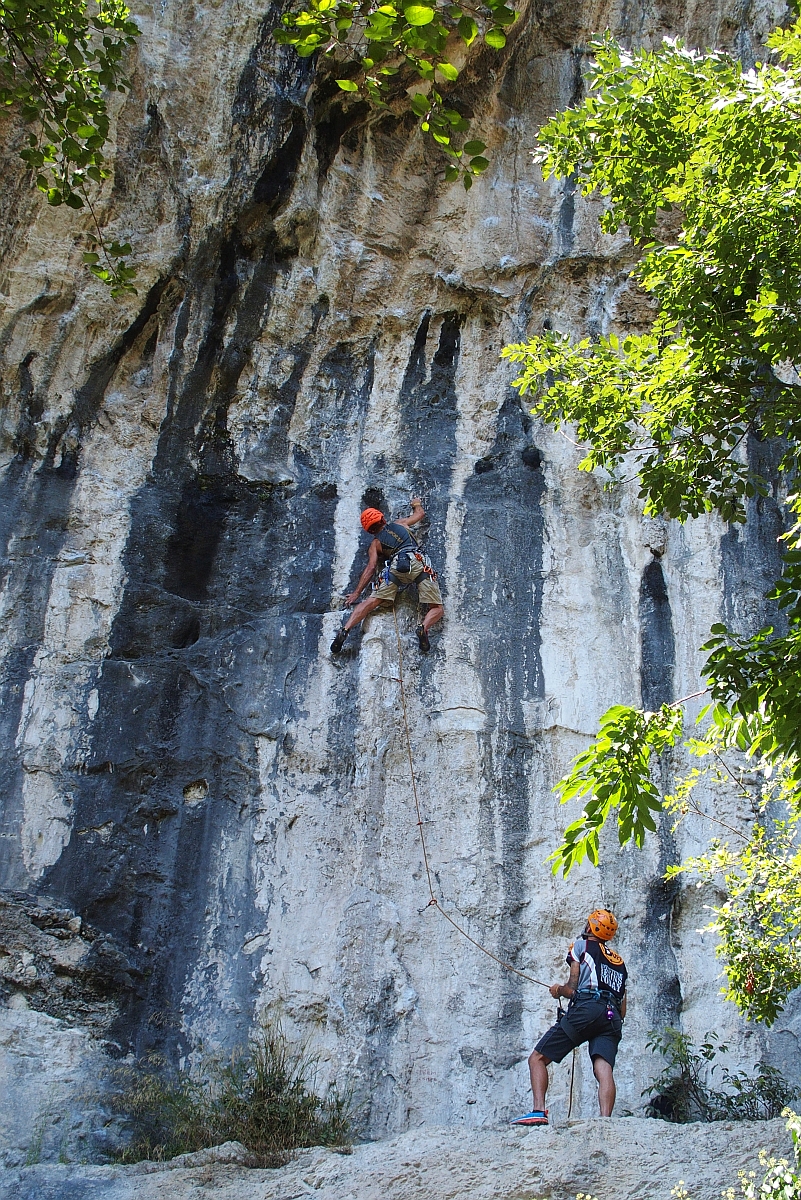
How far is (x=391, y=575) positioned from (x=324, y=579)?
0.64 meters

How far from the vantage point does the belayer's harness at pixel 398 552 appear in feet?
26.6

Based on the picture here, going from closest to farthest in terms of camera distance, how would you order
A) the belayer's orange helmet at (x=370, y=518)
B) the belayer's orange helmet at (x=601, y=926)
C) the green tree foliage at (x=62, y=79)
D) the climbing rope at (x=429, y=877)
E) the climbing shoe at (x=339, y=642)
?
1. the belayer's orange helmet at (x=601, y=926)
2. the green tree foliage at (x=62, y=79)
3. the climbing rope at (x=429, y=877)
4. the climbing shoe at (x=339, y=642)
5. the belayer's orange helmet at (x=370, y=518)

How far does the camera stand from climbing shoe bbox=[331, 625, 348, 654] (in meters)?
8.05

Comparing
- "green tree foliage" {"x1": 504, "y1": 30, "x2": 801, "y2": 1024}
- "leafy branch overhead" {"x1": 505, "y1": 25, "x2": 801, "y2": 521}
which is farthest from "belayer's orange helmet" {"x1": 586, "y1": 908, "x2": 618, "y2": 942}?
"leafy branch overhead" {"x1": 505, "y1": 25, "x2": 801, "y2": 521}

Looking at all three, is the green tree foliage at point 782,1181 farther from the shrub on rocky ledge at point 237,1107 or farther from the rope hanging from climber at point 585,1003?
the shrub on rocky ledge at point 237,1107

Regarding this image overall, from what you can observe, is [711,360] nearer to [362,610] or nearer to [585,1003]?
[585,1003]

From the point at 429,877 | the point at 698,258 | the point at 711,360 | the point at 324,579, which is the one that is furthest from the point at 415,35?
the point at 429,877

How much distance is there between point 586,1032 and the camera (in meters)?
5.74

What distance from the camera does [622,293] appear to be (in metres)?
9.12

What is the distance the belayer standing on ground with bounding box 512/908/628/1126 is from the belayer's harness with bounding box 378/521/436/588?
3127 millimetres

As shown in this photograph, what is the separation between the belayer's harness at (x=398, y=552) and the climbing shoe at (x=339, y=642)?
0.51 m

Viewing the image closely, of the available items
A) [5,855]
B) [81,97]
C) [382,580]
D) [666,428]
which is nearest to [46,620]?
[5,855]

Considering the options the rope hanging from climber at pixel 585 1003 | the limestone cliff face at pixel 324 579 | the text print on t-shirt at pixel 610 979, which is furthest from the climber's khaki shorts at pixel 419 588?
the text print on t-shirt at pixel 610 979

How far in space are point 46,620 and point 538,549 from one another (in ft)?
12.4
